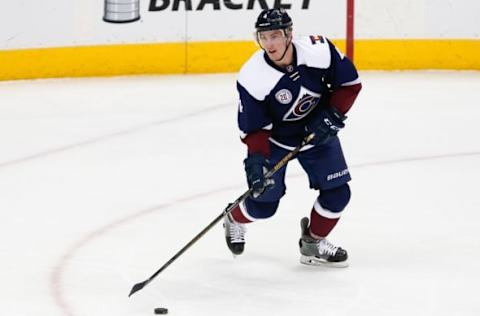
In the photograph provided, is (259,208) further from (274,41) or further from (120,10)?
(120,10)

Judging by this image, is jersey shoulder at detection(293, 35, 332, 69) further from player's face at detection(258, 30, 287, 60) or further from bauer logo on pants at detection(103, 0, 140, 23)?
bauer logo on pants at detection(103, 0, 140, 23)

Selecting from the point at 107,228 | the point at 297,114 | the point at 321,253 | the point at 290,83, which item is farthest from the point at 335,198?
the point at 107,228

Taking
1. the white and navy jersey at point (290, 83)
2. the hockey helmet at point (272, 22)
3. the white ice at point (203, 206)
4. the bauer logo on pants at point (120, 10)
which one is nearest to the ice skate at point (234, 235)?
the white ice at point (203, 206)

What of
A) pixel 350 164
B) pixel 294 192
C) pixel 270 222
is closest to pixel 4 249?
pixel 270 222

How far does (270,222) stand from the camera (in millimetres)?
5121

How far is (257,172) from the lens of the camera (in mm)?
4184

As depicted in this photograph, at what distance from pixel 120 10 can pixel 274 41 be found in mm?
4545

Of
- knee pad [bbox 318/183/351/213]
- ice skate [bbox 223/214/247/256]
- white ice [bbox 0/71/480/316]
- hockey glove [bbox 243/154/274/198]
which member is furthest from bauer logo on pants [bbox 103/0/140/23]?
hockey glove [bbox 243/154/274/198]

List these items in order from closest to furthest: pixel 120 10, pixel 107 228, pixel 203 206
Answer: pixel 107 228 < pixel 203 206 < pixel 120 10

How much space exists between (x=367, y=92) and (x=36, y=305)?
14.8ft

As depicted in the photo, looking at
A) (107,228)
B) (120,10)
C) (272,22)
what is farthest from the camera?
(120,10)

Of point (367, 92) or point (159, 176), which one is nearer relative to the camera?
point (159, 176)

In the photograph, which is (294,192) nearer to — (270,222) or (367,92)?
(270,222)

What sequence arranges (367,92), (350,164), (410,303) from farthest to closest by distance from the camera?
(367,92) → (350,164) → (410,303)
